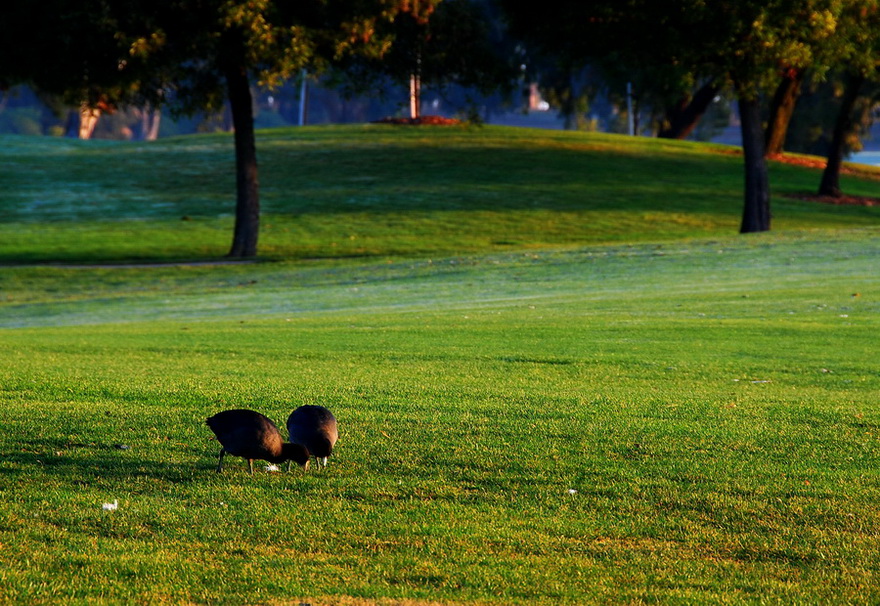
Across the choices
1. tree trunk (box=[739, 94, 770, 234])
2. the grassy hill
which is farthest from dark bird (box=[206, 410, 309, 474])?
tree trunk (box=[739, 94, 770, 234])

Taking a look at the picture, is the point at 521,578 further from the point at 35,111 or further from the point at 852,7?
the point at 35,111

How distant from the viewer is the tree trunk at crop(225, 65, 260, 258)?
31.6 m

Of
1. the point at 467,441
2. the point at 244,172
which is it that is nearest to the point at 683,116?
the point at 244,172

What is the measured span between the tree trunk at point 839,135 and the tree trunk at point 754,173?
9.40 meters

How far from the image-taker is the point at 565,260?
26984 millimetres

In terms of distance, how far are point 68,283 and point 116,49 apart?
5917mm

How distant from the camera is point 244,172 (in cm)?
3194

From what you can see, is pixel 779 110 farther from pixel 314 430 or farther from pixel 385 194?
pixel 314 430

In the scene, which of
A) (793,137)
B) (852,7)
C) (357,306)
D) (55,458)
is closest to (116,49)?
(357,306)

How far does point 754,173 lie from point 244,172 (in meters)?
15.2

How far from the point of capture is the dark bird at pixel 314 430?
655 centimetres

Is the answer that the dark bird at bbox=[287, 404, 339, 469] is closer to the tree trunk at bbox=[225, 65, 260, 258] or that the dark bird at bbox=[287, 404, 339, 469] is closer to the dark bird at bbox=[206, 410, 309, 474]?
the dark bird at bbox=[206, 410, 309, 474]

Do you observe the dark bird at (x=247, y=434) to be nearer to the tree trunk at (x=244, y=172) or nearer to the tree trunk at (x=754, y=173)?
the tree trunk at (x=244, y=172)

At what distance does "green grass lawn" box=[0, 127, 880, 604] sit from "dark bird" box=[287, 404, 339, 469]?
0.70 feet
